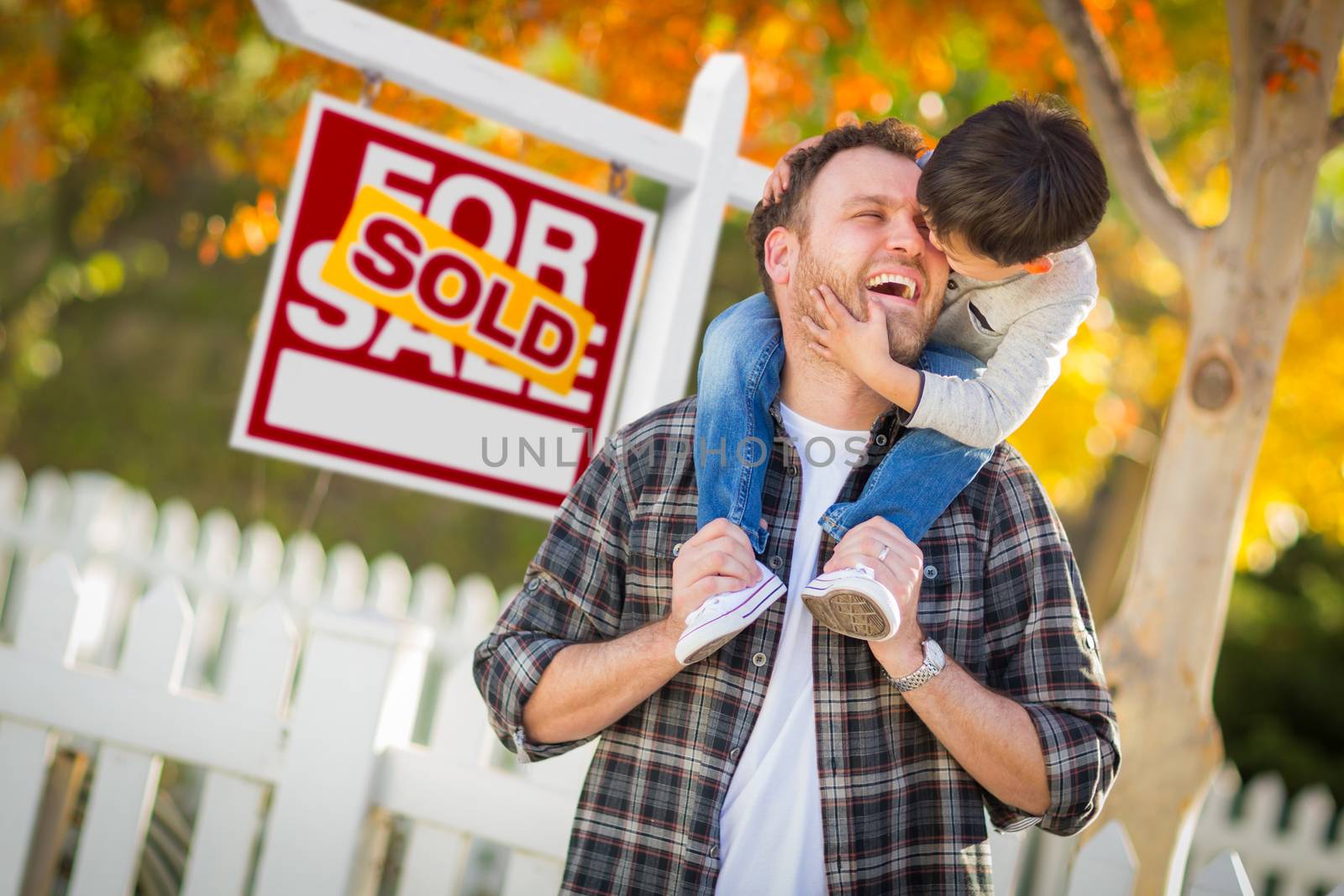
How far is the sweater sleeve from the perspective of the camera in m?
1.79

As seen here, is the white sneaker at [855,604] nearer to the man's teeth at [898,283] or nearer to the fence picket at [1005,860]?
the man's teeth at [898,283]

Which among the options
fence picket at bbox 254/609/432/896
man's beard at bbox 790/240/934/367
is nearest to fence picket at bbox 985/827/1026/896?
man's beard at bbox 790/240/934/367

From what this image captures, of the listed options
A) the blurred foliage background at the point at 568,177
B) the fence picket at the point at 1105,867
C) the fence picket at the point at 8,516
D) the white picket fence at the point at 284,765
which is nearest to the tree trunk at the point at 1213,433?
the white picket fence at the point at 284,765

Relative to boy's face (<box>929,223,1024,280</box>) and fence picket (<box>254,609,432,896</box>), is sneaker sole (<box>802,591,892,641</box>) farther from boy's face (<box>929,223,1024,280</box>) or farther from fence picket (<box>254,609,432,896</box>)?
fence picket (<box>254,609,432,896</box>)

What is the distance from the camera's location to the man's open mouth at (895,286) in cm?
187

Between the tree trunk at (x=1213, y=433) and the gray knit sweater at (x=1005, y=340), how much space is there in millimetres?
1301

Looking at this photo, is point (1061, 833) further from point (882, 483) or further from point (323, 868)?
point (323, 868)

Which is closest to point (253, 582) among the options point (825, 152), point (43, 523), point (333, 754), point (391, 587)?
point (391, 587)

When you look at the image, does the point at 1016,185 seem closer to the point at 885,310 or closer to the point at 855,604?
the point at 885,310

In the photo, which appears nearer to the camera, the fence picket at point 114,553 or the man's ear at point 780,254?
the man's ear at point 780,254

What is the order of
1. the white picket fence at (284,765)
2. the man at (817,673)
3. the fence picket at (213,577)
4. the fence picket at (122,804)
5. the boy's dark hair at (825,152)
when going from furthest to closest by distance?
1. the fence picket at (213,577)
2. the fence picket at (122,804)
3. the white picket fence at (284,765)
4. the boy's dark hair at (825,152)
5. the man at (817,673)

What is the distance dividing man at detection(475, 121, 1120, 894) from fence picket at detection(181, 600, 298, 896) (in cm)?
75

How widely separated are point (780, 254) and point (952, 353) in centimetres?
36

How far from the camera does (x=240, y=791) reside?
8.05 ft
